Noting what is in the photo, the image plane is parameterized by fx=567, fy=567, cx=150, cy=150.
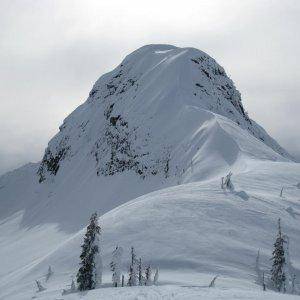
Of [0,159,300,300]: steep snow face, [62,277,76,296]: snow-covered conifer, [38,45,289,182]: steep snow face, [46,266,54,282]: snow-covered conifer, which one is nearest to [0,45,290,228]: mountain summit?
[38,45,289,182]: steep snow face

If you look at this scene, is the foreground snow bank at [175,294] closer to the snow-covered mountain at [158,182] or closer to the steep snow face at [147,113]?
the snow-covered mountain at [158,182]

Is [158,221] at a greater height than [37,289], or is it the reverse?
[158,221]

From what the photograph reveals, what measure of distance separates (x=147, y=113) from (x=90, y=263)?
194 feet

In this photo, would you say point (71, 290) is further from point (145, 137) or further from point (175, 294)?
point (145, 137)

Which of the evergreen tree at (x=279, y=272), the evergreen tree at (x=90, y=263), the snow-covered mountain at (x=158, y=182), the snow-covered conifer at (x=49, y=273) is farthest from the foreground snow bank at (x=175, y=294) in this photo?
the snow-covered conifer at (x=49, y=273)

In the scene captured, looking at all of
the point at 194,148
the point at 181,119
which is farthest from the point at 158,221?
the point at 181,119

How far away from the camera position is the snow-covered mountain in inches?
1443

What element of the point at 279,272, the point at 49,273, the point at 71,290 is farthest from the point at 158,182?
the point at 71,290

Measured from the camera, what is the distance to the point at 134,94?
96.9 meters

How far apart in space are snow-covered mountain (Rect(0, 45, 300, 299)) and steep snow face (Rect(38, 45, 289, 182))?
10.0 inches

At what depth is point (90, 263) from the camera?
102 feet

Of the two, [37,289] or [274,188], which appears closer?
[37,289]

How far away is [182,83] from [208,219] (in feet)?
188

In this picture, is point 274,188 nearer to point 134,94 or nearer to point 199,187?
point 199,187
